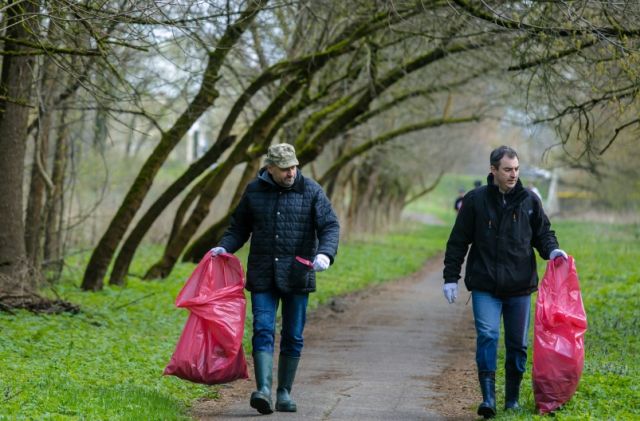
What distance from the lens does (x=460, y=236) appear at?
756 centimetres

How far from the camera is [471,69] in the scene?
17156 mm

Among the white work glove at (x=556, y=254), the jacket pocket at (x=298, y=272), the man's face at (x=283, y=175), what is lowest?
the jacket pocket at (x=298, y=272)

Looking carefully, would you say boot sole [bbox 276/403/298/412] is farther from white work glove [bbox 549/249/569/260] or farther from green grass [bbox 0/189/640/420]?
white work glove [bbox 549/249/569/260]

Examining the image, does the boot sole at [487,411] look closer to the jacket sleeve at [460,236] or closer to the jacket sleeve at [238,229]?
the jacket sleeve at [460,236]

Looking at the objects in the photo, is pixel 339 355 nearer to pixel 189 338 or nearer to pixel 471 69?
pixel 189 338

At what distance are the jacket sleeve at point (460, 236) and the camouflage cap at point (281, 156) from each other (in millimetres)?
1284

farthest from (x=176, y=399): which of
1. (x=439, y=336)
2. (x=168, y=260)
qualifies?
(x=168, y=260)

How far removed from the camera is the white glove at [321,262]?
7.29 metres

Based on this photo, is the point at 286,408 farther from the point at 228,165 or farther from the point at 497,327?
the point at 228,165

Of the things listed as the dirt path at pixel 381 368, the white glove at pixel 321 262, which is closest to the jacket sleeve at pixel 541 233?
the dirt path at pixel 381 368

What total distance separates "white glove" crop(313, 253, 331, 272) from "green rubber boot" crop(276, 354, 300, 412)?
778mm

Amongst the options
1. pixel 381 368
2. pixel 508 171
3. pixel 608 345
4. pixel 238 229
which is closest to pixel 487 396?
pixel 508 171

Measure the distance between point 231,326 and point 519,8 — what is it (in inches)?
218

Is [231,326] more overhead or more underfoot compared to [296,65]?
more underfoot
